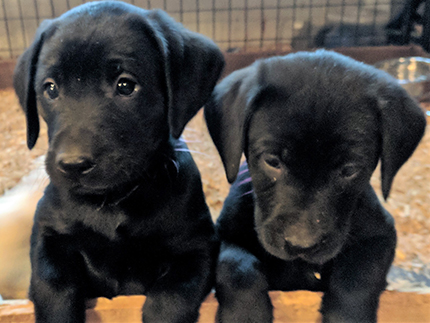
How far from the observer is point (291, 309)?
1634 mm

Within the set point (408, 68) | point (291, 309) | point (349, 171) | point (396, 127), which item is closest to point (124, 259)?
point (291, 309)

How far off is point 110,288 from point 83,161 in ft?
2.34

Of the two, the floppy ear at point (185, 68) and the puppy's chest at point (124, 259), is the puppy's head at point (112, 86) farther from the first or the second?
the puppy's chest at point (124, 259)

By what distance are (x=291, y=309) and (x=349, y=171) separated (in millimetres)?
564

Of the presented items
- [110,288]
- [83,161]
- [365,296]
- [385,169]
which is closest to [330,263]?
[365,296]

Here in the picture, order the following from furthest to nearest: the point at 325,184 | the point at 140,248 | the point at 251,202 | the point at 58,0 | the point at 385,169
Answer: the point at 58,0 < the point at 251,202 < the point at 140,248 < the point at 385,169 < the point at 325,184

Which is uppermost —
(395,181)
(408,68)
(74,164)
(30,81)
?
(30,81)

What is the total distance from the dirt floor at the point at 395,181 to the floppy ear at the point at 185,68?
0.92 meters

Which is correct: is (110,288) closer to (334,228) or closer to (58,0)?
(334,228)

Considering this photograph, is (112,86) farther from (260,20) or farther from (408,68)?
(260,20)

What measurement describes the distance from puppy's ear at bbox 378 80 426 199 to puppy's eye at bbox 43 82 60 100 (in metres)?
1.21

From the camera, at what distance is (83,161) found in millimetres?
1394

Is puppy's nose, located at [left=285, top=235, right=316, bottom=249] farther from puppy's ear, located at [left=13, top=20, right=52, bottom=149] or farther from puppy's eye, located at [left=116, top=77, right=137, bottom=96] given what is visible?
puppy's ear, located at [left=13, top=20, right=52, bottom=149]

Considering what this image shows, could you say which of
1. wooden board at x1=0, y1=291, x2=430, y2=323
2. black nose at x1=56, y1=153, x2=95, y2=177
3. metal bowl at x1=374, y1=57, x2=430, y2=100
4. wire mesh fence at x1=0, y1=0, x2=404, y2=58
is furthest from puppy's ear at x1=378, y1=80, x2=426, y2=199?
wire mesh fence at x1=0, y1=0, x2=404, y2=58
